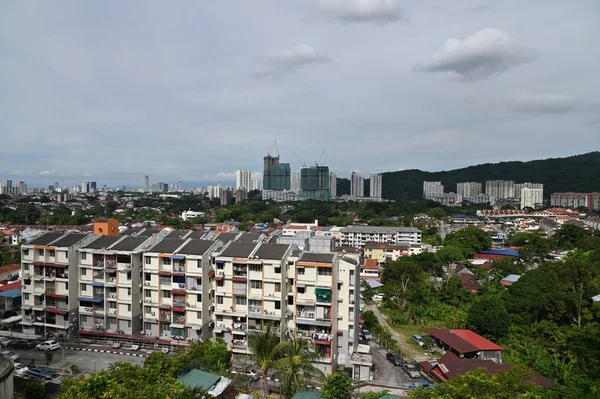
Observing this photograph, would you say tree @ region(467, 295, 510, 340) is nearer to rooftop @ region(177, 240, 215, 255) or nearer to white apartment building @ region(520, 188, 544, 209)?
rooftop @ region(177, 240, 215, 255)

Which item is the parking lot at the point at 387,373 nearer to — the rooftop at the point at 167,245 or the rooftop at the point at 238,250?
the rooftop at the point at 238,250

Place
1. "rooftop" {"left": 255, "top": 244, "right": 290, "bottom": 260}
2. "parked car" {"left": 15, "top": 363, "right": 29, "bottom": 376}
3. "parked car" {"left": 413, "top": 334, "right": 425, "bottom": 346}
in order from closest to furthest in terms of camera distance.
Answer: "parked car" {"left": 15, "top": 363, "right": 29, "bottom": 376}, "rooftop" {"left": 255, "top": 244, "right": 290, "bottom": 260}, "parked car" {"left": 413, "top": 334, "right": 425, "bottom": 346}

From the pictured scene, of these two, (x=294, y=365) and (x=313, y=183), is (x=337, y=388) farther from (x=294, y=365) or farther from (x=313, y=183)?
(x=313, y=183)

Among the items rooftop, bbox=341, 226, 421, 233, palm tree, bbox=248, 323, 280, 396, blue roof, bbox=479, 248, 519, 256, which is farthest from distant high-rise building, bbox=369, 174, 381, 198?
palm tree, bbox=248, 323, 280, 396

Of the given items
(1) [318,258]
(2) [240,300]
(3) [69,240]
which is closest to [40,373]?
(3) [69,240]

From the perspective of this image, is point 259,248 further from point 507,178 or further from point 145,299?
point 507,178
